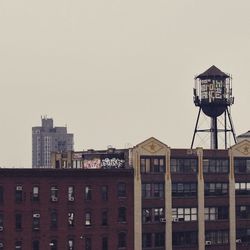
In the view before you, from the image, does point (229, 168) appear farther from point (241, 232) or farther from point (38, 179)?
point (38, 179)

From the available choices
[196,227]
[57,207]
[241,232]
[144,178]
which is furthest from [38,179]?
[241,232]

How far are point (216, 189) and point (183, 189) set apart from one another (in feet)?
17.6

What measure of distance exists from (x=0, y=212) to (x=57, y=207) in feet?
24.6

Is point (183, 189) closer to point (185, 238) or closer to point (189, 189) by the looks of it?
point (189, 189)

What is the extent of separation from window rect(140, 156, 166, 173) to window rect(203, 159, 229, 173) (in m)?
6.57

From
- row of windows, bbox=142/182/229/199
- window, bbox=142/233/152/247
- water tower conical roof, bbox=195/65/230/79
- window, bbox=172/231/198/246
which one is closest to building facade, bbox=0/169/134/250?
window, bbox=142/233/152/247

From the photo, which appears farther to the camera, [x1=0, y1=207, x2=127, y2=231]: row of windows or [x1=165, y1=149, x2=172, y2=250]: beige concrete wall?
[x1=165, y1=149, x2=172, y2=250]: beige concrete wall

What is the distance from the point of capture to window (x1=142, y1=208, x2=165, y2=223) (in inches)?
4542

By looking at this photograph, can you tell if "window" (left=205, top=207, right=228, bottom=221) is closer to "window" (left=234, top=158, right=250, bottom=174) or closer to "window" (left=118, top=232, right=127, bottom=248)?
"window" (left=234, top=158, right=250, bottom=174)

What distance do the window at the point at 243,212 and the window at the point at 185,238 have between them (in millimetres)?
7262

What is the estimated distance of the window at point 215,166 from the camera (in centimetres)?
11994

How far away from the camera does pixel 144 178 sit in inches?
4557

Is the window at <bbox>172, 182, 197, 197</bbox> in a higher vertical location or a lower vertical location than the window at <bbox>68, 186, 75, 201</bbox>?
higher

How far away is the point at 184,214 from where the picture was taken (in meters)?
118
